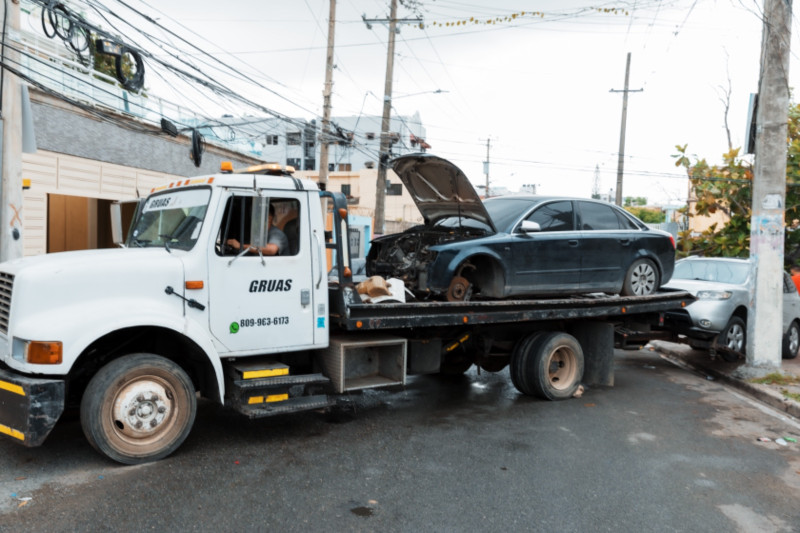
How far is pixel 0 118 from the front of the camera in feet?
27.7

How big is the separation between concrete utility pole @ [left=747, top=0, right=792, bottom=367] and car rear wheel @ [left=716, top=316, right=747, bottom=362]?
0.60 m

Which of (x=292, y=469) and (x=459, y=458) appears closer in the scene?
(x=292, y=469)

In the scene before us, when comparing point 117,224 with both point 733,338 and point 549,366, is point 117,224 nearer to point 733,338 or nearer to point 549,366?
point 549,366

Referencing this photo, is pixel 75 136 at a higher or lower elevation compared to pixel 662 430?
higher

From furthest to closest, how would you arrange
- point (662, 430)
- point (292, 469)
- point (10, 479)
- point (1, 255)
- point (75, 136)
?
point (75, 136)
point (1, 255)
point (662, 430)
point (292, 469)
point (10, 479)

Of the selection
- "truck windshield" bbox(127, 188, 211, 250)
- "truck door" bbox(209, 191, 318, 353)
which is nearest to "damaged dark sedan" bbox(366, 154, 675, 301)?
"truck door" bbox(209, 191, 318, 353)

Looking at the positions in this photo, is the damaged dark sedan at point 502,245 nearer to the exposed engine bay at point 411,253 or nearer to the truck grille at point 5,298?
the exposed engine bay at point 411,253

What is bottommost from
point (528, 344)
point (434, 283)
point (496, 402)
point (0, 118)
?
point (496, 402)

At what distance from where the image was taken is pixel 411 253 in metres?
7.61

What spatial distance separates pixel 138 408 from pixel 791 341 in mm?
11410

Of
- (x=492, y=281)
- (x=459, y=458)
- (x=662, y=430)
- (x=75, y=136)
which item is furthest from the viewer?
(x=75, y=136)

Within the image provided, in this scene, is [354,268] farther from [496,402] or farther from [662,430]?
[662,430]

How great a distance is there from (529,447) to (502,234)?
2665 mm

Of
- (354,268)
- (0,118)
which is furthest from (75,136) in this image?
(354,268)
